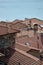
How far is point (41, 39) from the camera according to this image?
2642cm

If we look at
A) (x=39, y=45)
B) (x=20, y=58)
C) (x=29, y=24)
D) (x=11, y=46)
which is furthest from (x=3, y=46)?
(x=29, y=24)

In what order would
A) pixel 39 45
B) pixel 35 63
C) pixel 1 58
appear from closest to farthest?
pixel 35 63
pixel 1 58
pixel 39 45

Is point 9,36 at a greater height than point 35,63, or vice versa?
point 9,36

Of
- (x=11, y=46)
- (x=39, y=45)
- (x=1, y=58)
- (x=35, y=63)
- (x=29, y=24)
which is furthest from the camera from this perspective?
(x=29, y=24)

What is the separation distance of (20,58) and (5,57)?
120 cm

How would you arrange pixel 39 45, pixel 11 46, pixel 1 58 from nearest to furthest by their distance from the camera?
pixel 1 58, pixel 11 46, pixel 39 45

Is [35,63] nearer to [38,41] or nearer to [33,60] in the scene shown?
[33,60]

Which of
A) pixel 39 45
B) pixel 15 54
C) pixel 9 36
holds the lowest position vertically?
pixel 39 45

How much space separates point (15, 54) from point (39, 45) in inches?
509

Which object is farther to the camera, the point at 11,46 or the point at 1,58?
the point at 11,46

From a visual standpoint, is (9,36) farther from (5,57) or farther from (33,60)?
(33,60)

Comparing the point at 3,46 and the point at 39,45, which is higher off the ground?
the point at 3,46

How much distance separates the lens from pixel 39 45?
25984mm

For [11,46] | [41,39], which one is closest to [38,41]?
[41,39]
